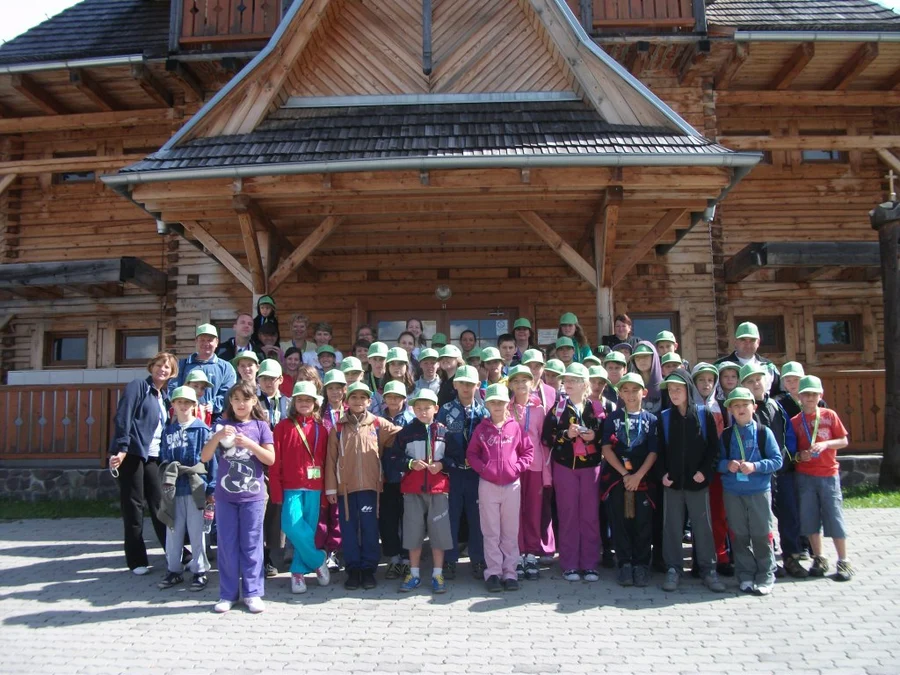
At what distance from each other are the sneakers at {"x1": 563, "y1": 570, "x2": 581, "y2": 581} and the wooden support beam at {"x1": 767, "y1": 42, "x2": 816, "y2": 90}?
9.72 m

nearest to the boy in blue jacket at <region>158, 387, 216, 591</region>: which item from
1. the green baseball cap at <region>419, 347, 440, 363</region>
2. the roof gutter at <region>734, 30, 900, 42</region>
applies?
the green baseball cap at <region>419, 347, 440, 363</region>

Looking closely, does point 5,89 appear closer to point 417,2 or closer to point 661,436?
point 417,2

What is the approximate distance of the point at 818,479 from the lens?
17.6 ft

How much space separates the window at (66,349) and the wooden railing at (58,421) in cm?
295

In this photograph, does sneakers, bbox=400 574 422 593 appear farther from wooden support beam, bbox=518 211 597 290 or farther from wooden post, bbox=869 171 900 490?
wooden post, bbox=869 171 900 490

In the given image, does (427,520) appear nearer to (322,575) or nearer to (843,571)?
(322,575)

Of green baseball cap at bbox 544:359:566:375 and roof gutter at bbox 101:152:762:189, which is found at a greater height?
roof gutter at bbox 101:152:762:189

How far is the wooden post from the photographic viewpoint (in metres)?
8.54

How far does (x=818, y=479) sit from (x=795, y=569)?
0.72m

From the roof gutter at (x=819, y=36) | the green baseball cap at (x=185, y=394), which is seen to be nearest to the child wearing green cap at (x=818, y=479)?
the green baseball cap at (x=185, y=394)

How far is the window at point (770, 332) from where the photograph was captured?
11.6 meters

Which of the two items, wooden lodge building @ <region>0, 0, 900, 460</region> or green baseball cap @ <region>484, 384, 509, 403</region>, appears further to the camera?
wooden lodge building @ <region>0, 0, 900, 460</region>

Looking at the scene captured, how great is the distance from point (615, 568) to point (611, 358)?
179cm

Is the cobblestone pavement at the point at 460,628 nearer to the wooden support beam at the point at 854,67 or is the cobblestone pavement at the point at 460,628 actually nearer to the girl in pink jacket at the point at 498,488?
the girl in pink jacket at the point at 498,488
